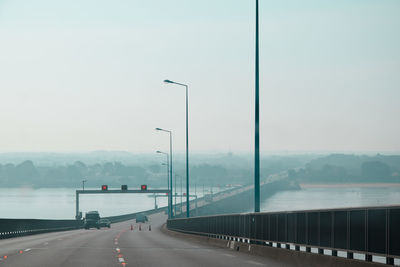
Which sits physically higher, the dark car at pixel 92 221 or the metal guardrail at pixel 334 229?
the metal guardrail at pixel 334 229

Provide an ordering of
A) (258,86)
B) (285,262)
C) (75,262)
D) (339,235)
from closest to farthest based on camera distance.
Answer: (339,235) < (75,262) < (285,262) < (258,86)

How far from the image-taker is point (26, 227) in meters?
57.0

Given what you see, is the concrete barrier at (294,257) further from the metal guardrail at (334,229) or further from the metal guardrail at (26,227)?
the metal guardrail at (26,227)

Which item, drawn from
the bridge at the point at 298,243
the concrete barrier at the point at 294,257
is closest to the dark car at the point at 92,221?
the bridge at the point at 298,243

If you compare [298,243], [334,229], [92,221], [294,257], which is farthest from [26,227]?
[334,229]

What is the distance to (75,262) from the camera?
18.7 m

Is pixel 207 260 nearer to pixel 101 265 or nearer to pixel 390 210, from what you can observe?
pixel 101 265

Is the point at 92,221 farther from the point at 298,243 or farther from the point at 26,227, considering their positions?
the point at 298,243

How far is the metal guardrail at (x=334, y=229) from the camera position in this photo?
13.9m

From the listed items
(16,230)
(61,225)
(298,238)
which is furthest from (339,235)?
(61,225)

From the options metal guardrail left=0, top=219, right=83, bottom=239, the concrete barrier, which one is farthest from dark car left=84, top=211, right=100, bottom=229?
the concrete barrier

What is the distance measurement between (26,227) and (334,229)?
44183 mm

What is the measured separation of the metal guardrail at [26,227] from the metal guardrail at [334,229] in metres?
23.0

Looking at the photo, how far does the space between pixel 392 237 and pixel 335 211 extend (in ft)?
10.5
